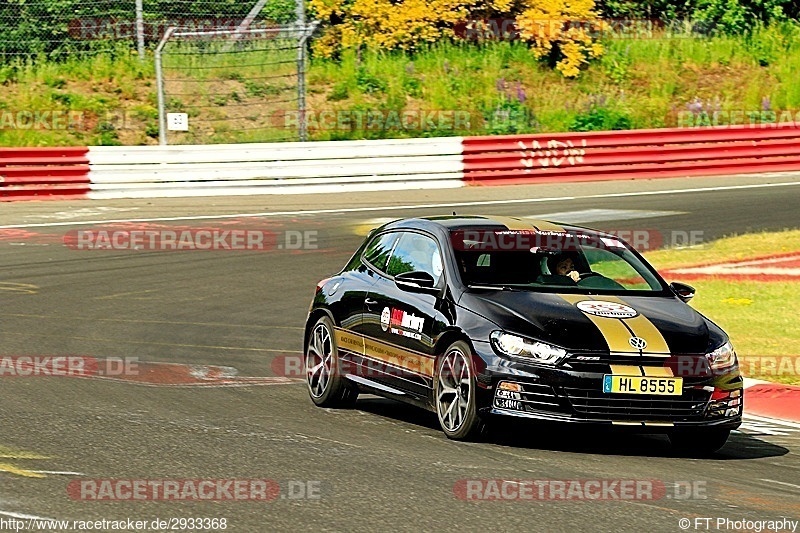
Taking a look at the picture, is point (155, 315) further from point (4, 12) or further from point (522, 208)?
point (4, 12)

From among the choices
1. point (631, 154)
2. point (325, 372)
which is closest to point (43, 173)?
point (631, 154)

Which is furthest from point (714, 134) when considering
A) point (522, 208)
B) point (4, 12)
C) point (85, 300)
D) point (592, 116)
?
point (85, 300)

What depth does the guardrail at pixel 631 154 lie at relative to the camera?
2895 centimetres

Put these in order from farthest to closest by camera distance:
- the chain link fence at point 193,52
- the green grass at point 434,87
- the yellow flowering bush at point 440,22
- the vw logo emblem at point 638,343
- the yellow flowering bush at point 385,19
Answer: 1. the yellow flowering bush at point 440,22
2. the yellow flowering bush at point 385,19
3. the green grass at point 434,87
4. the chain link fence at point 193,52
5. the vw logo emblem at point 638,343

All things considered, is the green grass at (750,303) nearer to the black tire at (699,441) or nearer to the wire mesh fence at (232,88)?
the black tire at (699,441)

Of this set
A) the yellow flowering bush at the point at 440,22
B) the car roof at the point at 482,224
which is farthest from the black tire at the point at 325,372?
the yellow flowering bush at the point at 440,22

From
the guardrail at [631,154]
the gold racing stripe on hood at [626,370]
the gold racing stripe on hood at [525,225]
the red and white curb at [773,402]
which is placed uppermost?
the gold racing stripe on hood at [525,225]

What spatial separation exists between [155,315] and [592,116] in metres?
20.8

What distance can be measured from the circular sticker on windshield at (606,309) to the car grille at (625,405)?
619 millimetres

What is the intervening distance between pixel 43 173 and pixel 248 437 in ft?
59.5

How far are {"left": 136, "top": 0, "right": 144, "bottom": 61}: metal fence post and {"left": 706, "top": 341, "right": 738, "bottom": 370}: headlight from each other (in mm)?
21884

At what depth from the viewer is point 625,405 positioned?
8.94 m

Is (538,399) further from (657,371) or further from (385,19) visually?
(385,19)

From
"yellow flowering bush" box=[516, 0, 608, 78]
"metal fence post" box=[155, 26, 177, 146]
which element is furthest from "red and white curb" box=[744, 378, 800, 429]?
"yellow flowering bush" box=[516, 0, 608, 78]
